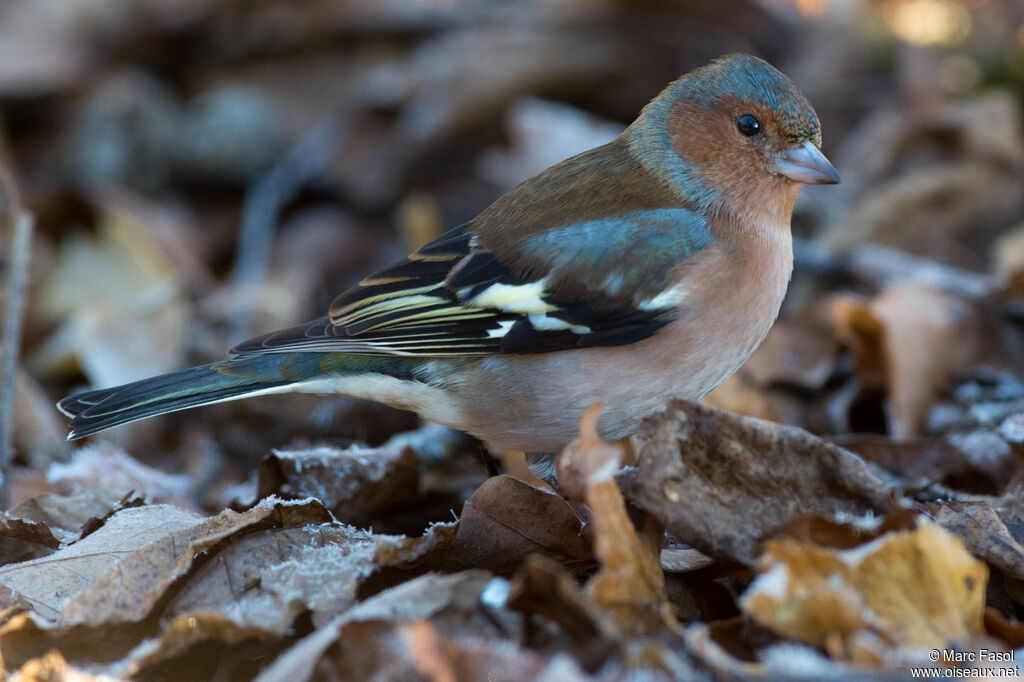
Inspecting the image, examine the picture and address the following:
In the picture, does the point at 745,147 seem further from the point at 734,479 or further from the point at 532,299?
the point at 734,479

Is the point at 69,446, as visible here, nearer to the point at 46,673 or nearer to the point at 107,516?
the point at 107,516

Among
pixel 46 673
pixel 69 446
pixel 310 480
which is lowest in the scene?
pixel 69 446

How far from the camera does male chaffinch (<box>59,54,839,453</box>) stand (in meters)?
2.98

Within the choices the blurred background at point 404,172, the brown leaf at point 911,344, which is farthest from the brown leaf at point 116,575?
the brown leaf at point 911,344

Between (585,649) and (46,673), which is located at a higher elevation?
(585,649)

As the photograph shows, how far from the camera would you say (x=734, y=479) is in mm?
2141

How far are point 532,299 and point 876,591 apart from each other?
142cm

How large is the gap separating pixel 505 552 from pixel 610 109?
4.67 metres

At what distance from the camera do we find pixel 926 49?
20.5 feet

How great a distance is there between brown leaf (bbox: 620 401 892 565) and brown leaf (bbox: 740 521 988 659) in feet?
0.65

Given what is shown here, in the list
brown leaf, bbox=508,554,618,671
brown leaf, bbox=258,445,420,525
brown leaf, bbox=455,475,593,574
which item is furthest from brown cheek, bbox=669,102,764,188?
brown leaf, bbox=508,554,618,671

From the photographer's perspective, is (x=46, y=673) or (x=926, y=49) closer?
(x=46, y=673)

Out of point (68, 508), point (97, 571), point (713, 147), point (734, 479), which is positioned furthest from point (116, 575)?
point (713, 147)

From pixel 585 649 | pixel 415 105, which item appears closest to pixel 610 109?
pixel 415 105
